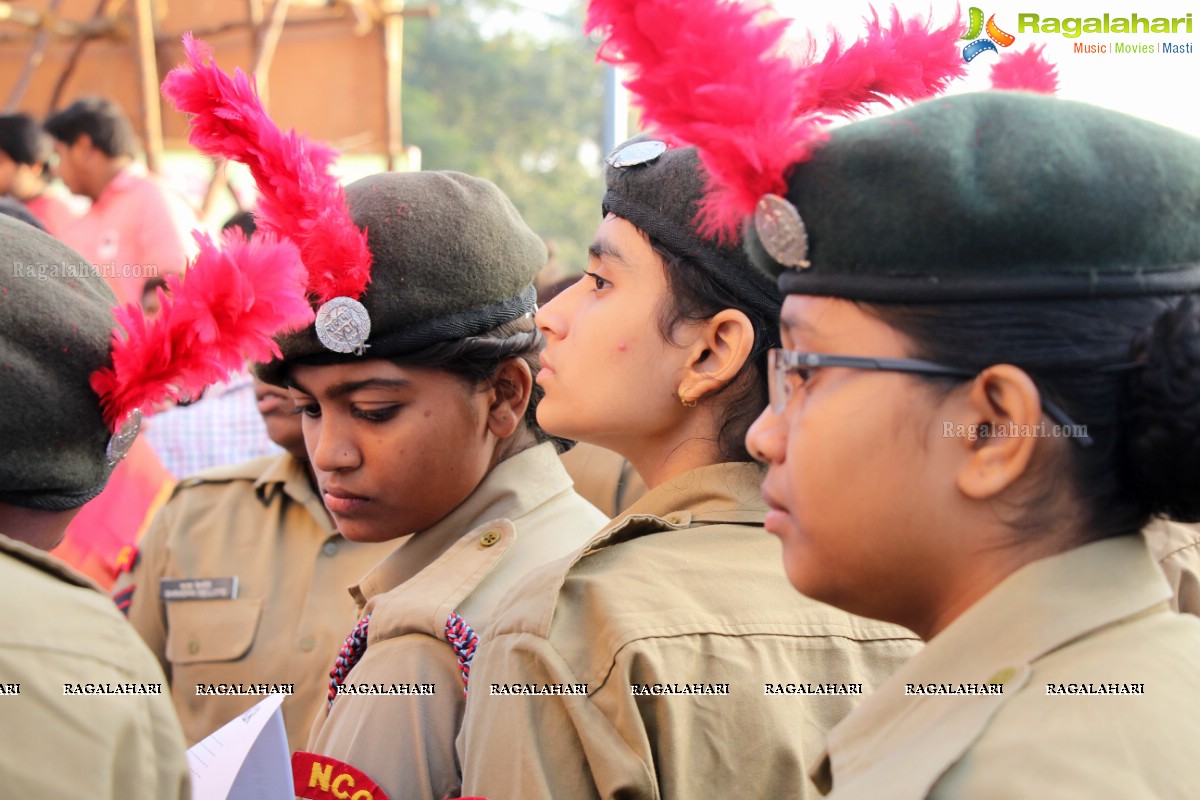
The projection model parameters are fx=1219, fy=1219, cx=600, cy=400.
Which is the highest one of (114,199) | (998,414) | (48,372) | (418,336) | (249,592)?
(998,414)

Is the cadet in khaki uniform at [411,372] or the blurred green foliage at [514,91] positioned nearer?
the cadet in khaki uniform at [411,372]

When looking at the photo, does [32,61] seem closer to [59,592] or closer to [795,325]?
[59,592]

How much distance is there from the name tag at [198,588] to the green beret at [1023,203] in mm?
2556

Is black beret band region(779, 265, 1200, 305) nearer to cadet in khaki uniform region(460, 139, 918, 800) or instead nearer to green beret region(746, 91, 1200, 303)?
green beret region(746, 91, 1200, 303)

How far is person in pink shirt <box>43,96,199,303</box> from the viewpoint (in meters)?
6.63

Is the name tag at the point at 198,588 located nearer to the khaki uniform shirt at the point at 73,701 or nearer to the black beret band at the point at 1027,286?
the khaki uniform shirt at the point at 73,701

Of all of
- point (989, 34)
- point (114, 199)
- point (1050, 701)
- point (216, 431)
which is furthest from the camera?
point (114, 199)

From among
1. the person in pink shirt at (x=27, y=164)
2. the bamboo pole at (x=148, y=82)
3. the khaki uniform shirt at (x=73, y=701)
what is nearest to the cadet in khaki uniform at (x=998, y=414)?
the khaki uniform shirt at (x=73, y=701)

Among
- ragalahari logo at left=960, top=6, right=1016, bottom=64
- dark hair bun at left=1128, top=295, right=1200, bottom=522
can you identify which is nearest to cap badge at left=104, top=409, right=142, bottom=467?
dark hair bun at left=1128, top=295, right=1200, bottom=522

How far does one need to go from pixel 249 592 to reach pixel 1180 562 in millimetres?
2417

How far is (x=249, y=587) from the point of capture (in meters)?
3.49

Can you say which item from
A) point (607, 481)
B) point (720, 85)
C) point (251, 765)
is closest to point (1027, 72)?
point (720, 85)

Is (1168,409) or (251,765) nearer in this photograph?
(1168,409)

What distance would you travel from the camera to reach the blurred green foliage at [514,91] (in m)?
24.6
